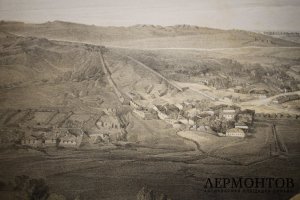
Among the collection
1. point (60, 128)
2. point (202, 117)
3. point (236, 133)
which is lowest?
point (60, 128)

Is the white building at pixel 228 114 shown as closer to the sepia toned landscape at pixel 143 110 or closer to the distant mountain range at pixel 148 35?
the sepia toned landscape at pixel 143 110

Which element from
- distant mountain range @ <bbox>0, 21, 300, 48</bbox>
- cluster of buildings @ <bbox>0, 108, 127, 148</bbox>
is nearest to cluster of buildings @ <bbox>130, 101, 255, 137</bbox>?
cluster of buildings @ <bbox>0, 108, 127, 148</bbox>

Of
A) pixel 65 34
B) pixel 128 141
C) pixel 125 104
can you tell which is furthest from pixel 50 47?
pixel 128 141

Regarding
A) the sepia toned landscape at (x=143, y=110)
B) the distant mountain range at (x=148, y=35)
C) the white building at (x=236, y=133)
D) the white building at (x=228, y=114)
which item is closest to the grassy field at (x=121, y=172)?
the sepia toned landscape at (x=143, y=110)

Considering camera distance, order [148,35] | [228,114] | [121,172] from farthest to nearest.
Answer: [148,35]
[228,114]
[121,172]

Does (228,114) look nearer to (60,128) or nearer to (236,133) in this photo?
(236,133)

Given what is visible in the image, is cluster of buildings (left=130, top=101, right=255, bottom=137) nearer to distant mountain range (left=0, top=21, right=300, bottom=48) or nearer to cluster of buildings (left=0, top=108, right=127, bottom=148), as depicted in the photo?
cluster of buildings (left=0, top=108, right=127, bottom=148)

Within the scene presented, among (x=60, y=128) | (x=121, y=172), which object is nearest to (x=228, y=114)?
(x=121, y=172)
